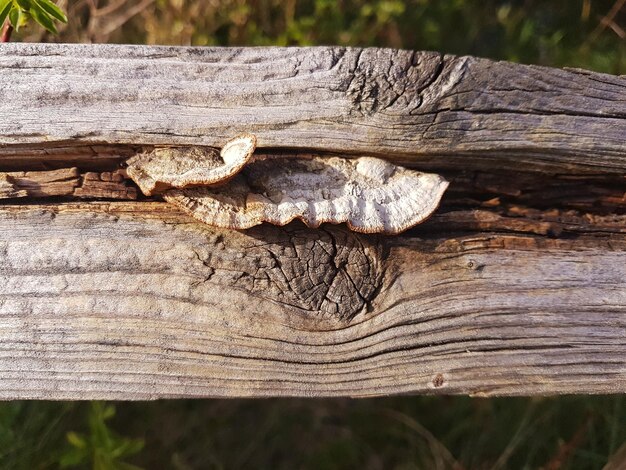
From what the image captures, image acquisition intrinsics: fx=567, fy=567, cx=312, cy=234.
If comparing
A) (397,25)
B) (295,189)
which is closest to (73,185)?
(295,189)

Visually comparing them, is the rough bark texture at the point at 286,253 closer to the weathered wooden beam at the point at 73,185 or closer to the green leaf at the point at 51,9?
the weathered wooden beam at the point at 73,185

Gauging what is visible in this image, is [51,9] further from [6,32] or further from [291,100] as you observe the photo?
[291,100]

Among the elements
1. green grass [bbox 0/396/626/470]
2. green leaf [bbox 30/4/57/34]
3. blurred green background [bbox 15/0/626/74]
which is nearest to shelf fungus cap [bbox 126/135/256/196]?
green leaf [bbox 30/4/57/34]

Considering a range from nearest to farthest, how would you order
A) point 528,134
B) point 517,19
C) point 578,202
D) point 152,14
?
point 528,134
point 578,202
point 152,14
point 517,19

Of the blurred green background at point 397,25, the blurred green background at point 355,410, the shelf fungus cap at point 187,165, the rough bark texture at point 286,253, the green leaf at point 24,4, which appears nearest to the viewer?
the shelf fungus cap at point 187,165

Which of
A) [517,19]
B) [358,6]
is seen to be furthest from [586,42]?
[358,6]

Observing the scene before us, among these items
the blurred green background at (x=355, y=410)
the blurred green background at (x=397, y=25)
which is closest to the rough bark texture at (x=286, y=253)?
the blurred green background at (x=355, y=410)

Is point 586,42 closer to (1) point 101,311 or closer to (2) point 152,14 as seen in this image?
(2) point 152,14
